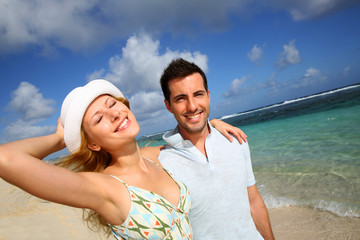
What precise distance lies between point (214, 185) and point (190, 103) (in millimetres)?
957

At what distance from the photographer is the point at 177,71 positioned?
268 cm

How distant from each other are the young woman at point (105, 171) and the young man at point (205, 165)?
0.62ft

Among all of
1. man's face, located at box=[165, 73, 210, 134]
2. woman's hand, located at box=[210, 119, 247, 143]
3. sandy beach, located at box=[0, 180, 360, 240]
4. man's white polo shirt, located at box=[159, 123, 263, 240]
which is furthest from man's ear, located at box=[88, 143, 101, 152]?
sandy beach, located at box=[0, 180, 360, 240]

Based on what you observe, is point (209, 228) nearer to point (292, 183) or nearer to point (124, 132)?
point (124, 132)

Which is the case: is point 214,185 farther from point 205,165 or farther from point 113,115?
point 113,115

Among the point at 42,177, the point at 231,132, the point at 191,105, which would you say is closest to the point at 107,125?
the point at 42,177

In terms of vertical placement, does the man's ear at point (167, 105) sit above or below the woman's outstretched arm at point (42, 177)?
above

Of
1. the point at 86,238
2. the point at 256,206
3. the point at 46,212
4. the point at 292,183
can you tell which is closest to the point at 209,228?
the point at 256,206

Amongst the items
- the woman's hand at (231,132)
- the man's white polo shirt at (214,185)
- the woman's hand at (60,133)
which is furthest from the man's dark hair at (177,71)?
the woman's hand at (60,133)

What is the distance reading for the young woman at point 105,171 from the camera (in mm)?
1417

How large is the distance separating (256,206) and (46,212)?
22.1ft

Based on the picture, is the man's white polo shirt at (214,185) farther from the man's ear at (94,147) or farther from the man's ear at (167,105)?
the man's ear at (94,147)

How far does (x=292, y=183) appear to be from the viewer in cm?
643

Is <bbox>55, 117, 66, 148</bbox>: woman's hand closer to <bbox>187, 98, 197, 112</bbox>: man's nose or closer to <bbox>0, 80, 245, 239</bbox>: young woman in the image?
<bbox>0, 80, 245, 239</bbox>: young woman
